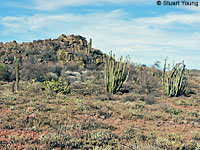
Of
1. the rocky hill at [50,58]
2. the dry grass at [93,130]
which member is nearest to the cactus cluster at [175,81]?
the dry grass at [93,130]

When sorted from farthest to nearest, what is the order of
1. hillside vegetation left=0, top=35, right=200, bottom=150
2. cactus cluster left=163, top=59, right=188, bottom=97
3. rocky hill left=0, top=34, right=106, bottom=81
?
rocky hill left=0, top=34, right=106, bottom=81 → cactus cluster left=163, top=59, right=188, bottom=97 → hillside vegetation left=0, top=35, right=200, bottom=150

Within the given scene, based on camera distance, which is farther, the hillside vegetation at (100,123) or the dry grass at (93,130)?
the hillside vegetation at (100,123)

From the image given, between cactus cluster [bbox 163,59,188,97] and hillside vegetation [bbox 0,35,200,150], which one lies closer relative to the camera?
hillside vegetation [bbox 0,35,200,150]

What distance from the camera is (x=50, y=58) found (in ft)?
104

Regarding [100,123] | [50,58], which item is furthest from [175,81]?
[50,58]

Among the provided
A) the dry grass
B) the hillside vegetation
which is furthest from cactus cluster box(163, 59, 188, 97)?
the dry grass

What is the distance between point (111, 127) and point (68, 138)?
2.19 metres

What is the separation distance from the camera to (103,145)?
5.44 meters

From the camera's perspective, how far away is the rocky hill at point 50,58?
79.8 ft

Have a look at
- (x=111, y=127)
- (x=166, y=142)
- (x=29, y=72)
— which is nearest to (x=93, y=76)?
(x=29, y=72)

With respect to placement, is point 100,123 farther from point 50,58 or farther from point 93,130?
point 50,58

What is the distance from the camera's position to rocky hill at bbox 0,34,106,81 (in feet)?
79.8

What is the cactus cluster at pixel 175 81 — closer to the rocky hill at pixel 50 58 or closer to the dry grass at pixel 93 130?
the dry grass at pixel 93 130

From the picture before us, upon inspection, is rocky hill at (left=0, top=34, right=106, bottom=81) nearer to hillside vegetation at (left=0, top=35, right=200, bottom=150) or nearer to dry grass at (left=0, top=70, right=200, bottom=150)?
hillside vegetation at (left=0, top=35, right=200, bottom=150)
